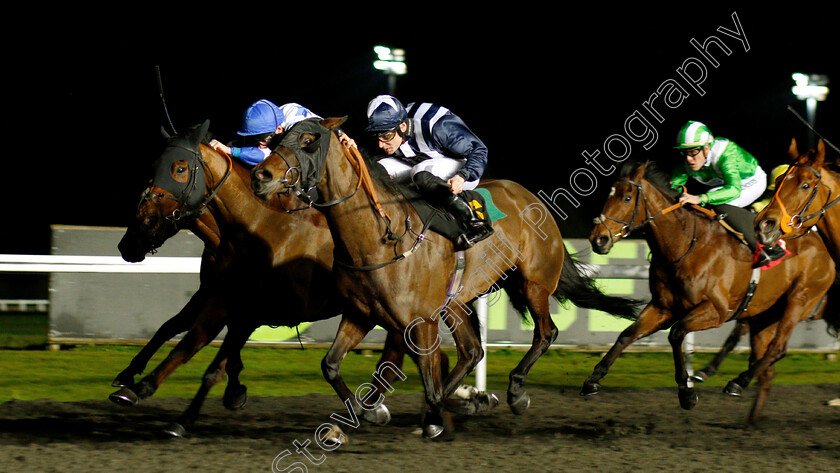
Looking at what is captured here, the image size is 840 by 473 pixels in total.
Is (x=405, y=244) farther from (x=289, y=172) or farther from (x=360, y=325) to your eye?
(x=289, y=172)

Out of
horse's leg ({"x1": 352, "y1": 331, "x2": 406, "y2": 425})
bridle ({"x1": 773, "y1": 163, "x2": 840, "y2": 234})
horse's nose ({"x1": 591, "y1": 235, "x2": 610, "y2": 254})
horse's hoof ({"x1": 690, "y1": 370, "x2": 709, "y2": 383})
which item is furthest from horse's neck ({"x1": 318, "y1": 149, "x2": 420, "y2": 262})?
horse's hoof ({"x1": 690, "y1": 370, "x2": 709, "y2": 383})

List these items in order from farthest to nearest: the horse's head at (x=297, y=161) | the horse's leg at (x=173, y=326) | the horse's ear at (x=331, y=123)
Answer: the horse's leg at (x=173, y=326) → the horse's ear at (x=331, y=123) → the horse's head at (x=297, y=161)

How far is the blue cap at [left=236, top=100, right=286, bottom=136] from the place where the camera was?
473 cm

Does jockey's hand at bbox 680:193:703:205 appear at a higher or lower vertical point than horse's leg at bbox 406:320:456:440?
higher

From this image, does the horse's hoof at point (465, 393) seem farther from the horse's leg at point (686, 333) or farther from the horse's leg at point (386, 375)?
the horse's leg at point (686, 333)

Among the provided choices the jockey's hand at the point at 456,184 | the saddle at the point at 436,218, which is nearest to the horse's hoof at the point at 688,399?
the saddle at the point at 436,218

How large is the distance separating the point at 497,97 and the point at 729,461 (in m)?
14.8

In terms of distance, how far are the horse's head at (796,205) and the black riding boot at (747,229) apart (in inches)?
36.0

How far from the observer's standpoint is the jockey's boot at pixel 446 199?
4285mm

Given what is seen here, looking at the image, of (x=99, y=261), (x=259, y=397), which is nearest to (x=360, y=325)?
(x=259, y=397)

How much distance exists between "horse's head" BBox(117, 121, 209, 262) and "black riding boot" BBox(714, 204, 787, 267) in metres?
3.40

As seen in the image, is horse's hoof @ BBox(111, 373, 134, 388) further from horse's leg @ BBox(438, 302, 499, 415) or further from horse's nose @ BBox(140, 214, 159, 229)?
horse's leg @ BBox(438, 302, 499, 415)

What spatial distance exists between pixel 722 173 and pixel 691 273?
30.7 inches

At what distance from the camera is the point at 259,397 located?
18.0 feet
